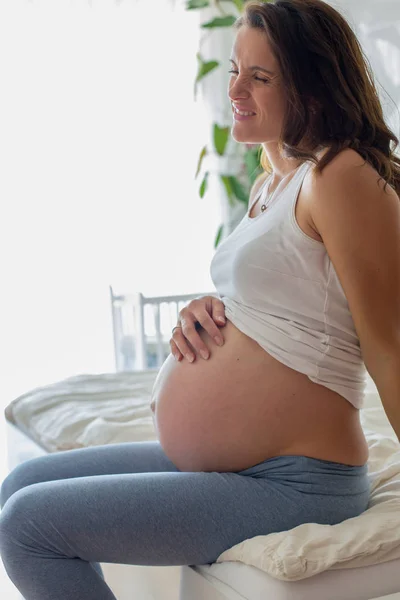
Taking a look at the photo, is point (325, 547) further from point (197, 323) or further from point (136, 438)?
point (136, 438)

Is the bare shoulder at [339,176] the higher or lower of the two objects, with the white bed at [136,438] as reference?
higher

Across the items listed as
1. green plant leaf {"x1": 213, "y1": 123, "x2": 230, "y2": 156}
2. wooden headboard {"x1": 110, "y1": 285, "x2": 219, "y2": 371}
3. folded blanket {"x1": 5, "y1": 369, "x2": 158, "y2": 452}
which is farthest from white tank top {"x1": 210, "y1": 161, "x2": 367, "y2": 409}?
green plant leaf {"x1": 213, "y1": 123, "x2": 230, "y2": 156}

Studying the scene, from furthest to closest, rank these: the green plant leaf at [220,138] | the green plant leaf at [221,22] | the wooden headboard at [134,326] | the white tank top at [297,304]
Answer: the green plant leaf at [220,138], the green plant leaf at [221,22], the wooden headboard at [134,326], the white tank top at [297,304]

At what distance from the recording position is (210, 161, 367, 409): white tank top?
101cm

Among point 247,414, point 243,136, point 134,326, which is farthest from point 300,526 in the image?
point 134,326

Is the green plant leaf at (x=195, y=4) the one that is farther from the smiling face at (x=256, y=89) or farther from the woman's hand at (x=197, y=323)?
the woman's hand at (x=197, y=323)

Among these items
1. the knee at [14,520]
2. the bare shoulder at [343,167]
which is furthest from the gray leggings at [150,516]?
the bare shoulder at [343,167]

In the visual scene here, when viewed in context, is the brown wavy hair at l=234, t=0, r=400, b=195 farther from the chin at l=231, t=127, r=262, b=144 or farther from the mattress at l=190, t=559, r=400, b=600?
the mattress at l=190, t=559, r=400, b=600

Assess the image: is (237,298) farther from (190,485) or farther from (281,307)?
(190,485)

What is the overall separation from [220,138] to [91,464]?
253 centimetres

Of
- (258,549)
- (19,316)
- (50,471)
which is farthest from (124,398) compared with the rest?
(19,316)

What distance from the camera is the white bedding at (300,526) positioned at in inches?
36.4

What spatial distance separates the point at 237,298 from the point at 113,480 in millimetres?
296

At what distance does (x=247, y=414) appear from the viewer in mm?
1038
